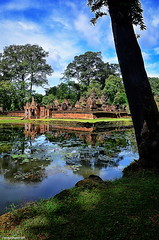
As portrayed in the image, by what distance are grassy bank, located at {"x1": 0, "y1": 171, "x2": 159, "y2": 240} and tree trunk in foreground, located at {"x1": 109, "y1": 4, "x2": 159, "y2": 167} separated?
2.88 feet

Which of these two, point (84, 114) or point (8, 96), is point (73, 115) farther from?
point (8, 96)

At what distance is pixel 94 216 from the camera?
2805mm

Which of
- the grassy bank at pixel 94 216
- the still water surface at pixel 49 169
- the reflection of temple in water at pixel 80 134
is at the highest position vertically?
the grassy bank at pixel 94 216

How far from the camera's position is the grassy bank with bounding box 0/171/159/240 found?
2389 millimetres

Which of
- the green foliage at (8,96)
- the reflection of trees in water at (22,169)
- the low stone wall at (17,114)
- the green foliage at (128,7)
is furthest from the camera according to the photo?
the green foliage at (8,96)

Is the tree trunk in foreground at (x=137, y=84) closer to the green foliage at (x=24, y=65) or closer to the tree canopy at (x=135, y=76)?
the tree canopy at (x=135, y=76)

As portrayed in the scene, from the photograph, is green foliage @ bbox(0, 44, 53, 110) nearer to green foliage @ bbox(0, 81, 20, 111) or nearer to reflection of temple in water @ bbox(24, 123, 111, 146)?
green foliage @ bbox(0, 81, 20, 111)

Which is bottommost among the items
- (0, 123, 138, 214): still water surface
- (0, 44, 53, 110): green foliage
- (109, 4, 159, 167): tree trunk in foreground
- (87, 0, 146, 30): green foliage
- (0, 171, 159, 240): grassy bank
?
(0, 123, 138, 214): still water surface

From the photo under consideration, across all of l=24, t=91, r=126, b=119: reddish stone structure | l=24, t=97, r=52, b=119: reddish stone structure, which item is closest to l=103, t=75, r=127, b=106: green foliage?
l=24, t=91, r=126, b=119: reddish stone structure

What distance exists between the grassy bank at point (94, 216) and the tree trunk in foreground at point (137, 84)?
2.88 feet

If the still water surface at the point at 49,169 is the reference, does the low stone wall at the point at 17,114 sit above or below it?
above

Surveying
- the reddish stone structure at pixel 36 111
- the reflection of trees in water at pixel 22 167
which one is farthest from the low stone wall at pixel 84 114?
the reflection of trees in water at pixel 22 167

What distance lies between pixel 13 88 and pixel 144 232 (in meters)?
48.4

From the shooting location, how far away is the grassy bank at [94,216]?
2389 millimetres
